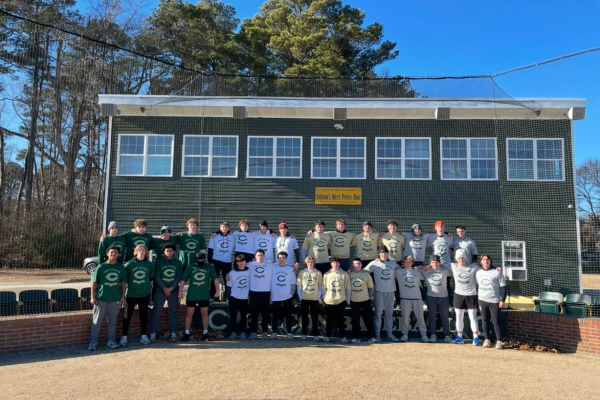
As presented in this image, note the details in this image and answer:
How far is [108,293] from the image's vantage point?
6.23 meters

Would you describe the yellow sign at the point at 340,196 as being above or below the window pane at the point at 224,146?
below

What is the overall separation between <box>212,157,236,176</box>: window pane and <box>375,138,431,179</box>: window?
163 inches

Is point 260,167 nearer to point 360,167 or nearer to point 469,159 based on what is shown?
point 360,167

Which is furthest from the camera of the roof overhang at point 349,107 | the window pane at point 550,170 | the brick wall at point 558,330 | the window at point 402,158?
the window at point 402,158

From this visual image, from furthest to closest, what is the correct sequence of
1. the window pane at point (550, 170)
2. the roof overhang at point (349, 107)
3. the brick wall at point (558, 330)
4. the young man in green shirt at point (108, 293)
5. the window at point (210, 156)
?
the window at point (210, 156) → the window pane at point (550, 170) → the roof overhang at point (349, 107) → the brick wall at point (558, 330) → the young man in green shirt at point (108, 293)

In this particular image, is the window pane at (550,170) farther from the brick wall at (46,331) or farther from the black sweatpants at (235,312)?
the brick wall at (46,331)

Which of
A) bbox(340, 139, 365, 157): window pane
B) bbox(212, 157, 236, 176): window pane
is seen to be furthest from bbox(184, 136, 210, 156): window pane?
bbox(340, 139, 365, 157): window pane

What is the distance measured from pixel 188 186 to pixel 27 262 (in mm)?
8474

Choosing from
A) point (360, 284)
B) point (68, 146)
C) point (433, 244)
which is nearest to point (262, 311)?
point (360, 284)

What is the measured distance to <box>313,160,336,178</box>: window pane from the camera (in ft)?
→ 40.0

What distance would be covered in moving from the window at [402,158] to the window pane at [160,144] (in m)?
6.02

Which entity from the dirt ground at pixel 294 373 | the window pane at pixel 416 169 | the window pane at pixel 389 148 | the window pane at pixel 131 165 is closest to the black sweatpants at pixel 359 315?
the dirt ground at pixel 294 373

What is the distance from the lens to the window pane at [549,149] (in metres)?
12.0

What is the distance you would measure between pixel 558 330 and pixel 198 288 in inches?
227
